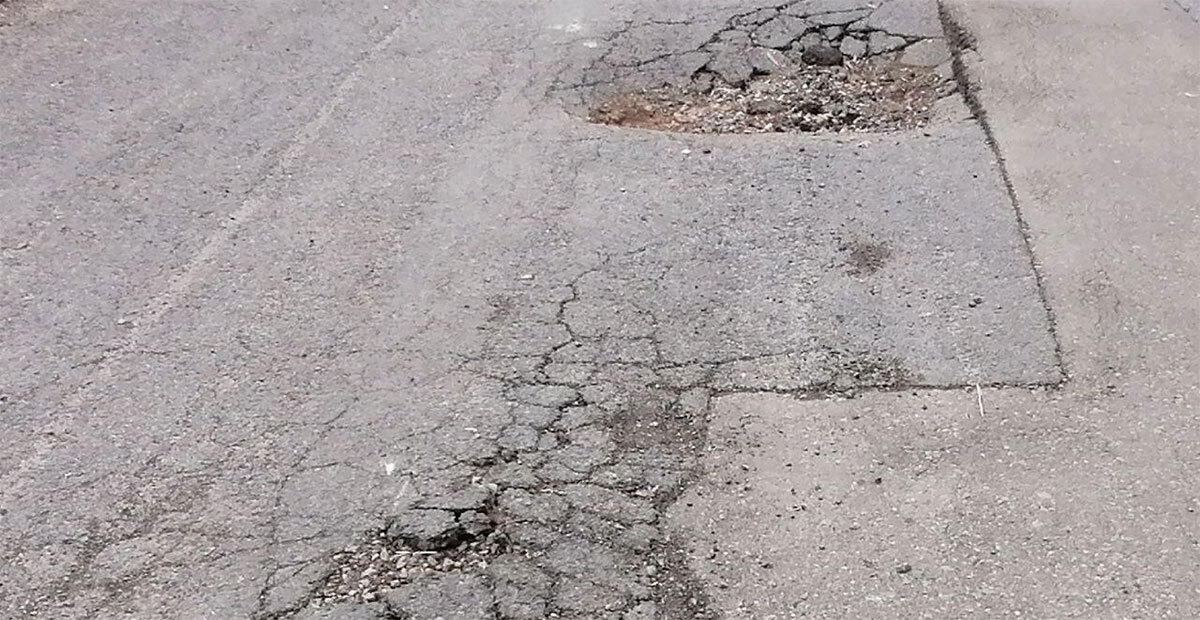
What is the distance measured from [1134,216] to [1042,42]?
2.30 meters

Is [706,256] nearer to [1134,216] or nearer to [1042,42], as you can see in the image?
[1134,216]

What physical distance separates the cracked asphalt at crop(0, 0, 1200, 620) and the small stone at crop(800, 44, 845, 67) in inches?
7.5

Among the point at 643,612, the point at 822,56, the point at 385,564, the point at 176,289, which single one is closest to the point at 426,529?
the point at 385,564

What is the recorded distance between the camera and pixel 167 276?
200 inches

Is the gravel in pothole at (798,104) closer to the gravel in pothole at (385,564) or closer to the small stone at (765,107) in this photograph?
the small stone at (765,107)

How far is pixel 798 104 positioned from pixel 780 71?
482 millimetres

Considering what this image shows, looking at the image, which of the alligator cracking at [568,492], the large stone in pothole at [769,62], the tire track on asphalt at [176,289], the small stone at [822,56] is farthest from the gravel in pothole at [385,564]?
the small stone at [822,56]

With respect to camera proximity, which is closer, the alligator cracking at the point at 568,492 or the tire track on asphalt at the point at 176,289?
the alligator cracking at the point at 568,492

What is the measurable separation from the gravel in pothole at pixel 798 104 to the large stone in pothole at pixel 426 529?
3313 mm

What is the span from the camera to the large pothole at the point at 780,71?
653 centimetres

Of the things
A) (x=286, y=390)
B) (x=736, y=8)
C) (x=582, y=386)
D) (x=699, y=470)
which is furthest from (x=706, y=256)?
(x=736, y=8)

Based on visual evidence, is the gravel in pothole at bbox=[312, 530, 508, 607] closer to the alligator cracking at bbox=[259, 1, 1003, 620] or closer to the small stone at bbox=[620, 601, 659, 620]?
the alligator cracking at bbox=[259, 1, 1003, 620]

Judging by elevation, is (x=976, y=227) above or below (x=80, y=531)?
below

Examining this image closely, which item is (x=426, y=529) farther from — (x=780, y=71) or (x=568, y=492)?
(x=780, y=71)
